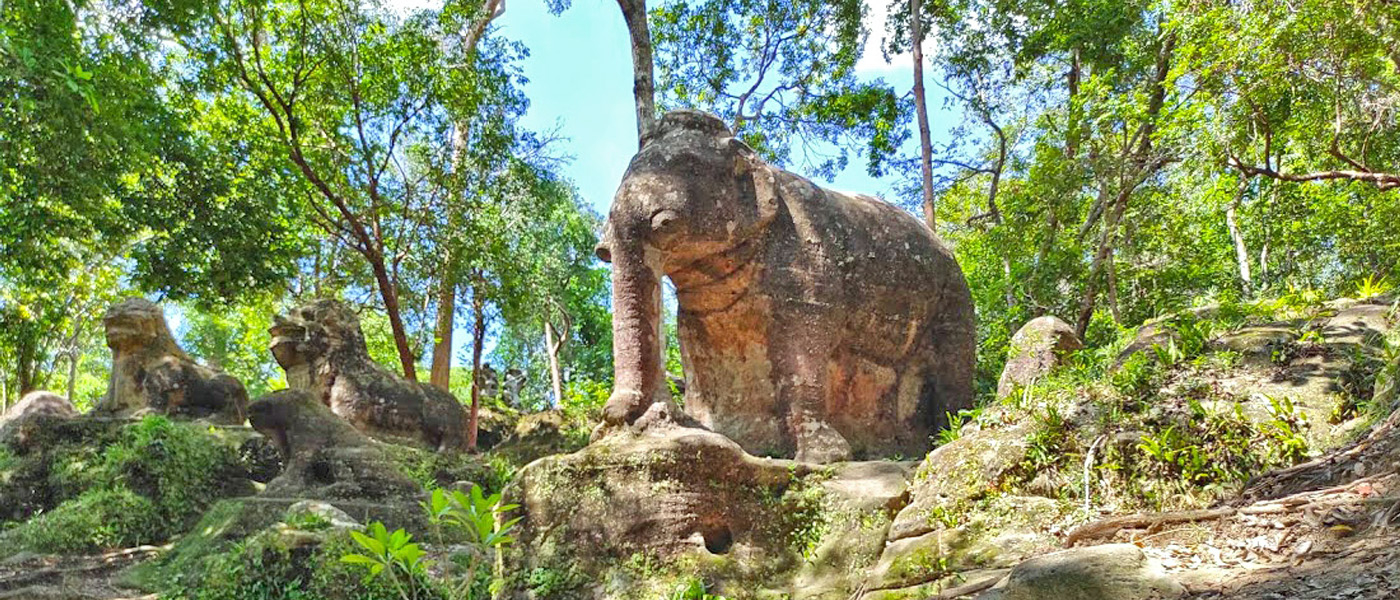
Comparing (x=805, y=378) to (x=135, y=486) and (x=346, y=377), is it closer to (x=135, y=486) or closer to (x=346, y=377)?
(x=135, y=486)

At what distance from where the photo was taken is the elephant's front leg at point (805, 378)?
559 centimetres

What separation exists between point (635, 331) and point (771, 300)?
1.00m

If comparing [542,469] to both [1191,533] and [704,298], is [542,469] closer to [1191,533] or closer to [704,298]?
[704,298]

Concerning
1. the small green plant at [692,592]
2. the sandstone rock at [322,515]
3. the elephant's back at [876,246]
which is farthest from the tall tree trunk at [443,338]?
the small green plant at [692,592]

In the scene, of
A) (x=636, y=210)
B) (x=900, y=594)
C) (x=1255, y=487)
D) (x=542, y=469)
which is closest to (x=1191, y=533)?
(x=1255, y=487)

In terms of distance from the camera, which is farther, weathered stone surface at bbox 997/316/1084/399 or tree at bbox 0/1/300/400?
tree at bbox 0/1/300/400

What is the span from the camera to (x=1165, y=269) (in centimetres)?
1419

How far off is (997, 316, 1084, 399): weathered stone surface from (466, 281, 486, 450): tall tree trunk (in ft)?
28.4

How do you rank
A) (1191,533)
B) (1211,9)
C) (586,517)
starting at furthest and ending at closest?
(1211,9) → (586,517) → (1191,533)

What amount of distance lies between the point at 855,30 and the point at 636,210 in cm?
1290

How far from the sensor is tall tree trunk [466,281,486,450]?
1374cm

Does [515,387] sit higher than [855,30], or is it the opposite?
[855,30]

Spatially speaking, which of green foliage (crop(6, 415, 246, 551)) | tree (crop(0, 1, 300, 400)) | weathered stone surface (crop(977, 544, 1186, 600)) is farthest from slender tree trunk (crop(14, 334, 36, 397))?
weathered stone surface (crop(977, 544, 1186, 600))

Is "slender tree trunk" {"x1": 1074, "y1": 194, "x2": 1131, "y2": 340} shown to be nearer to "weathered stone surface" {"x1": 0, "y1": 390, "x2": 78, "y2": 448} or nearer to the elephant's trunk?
the elephant's trunk
